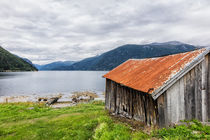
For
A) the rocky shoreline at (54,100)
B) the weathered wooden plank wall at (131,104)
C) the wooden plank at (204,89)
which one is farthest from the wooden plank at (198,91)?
the rocky shoreline at (54,100)

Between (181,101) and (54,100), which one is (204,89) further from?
(54,100)

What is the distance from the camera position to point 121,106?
38.3ft

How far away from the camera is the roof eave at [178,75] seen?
670cm

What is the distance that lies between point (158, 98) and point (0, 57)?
216 meters

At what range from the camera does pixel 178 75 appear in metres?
7.01

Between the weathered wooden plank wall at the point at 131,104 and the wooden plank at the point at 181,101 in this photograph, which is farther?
the weathered wooden plank wall at the point at 131,104

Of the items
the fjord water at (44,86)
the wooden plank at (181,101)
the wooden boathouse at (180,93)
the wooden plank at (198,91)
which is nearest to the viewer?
the wooden boathouse at (180,93)

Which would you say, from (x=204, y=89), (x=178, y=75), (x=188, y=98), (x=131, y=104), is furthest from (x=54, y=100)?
(x=204, y=89)

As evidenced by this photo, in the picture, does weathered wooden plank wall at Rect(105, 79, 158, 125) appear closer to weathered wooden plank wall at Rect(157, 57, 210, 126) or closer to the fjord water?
weathered wooden plank wall at Rect(157, 57, 210, 126)

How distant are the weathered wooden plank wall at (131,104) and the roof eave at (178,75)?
2.58 ft

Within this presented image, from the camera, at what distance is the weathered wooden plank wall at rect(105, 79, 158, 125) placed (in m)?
7.72

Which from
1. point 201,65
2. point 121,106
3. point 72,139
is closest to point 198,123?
point 201,65

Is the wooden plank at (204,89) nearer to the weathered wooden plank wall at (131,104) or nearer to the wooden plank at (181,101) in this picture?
the wooden plank at (181,101)

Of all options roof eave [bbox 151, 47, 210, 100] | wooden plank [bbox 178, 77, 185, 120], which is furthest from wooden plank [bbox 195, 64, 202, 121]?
wooden plank [bbox 178, 77, 185, 120]
